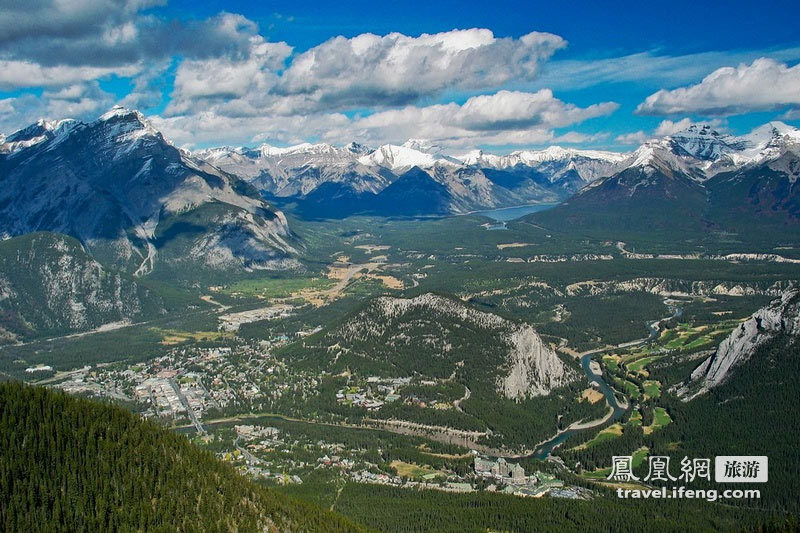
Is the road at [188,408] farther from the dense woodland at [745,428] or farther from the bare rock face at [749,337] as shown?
the bare rock face at [749,337]

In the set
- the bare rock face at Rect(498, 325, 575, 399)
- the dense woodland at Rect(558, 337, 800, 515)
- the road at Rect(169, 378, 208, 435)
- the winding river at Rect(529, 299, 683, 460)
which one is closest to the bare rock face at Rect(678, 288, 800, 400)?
the dense woodland at Rect(558, 337, 800, 515)

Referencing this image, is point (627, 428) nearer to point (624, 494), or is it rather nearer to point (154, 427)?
point (624, 494)

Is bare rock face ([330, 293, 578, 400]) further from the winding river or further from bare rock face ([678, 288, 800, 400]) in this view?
bare rock face ([678, 288, 800, 400])

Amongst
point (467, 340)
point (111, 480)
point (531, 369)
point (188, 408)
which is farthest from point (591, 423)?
point (111, 480)

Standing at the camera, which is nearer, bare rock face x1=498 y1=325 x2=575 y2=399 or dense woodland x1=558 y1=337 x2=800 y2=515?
dense woodland x1=558 y1=337 x2=800 y2=515

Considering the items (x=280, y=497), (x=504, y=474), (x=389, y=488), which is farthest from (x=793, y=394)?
(x=280, y=497)

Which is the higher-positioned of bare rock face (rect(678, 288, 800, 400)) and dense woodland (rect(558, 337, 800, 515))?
bare rock face (rect(678, 288, 800, 400))

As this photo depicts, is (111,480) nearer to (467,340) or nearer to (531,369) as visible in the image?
(531,369)

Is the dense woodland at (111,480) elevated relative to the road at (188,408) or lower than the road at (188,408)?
elevated

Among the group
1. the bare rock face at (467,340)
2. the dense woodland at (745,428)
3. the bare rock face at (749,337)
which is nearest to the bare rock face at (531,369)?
the bare rock face at (467,340)
